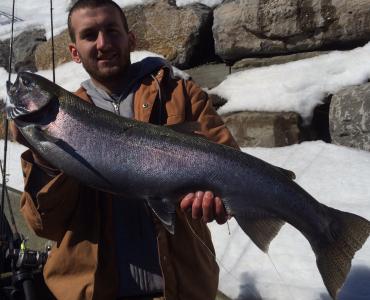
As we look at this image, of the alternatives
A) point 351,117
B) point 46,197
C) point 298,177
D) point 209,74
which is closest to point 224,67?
point 209,74

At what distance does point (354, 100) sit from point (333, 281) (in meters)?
2.57

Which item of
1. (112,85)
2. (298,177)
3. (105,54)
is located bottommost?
(298,177)

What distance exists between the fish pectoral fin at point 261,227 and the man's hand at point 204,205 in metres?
0.11

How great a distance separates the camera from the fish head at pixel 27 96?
6.91 feet

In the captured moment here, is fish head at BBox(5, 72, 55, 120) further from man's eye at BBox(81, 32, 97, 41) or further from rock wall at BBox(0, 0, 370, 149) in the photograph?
rock wall at BBox(0, 0, 370, 149)

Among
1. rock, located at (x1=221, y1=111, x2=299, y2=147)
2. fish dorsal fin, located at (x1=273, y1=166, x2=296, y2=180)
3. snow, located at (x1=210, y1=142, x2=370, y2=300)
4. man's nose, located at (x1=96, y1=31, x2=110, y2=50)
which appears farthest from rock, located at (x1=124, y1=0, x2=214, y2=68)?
fish dorsal fin, located at (x1=273, y1=166, x2=296, y2=180)

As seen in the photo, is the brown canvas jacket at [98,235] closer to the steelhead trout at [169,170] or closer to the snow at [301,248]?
the steelhead trout at [169,170]

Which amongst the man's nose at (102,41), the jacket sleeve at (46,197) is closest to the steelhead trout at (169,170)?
the jacket sleeve at (46,197)

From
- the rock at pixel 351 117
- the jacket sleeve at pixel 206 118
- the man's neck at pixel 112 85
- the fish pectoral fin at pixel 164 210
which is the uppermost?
the man's neck at pixel 112 85

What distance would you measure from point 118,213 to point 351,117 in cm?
277

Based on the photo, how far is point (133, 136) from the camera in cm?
210

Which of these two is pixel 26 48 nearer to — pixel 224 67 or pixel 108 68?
pixel 224 67

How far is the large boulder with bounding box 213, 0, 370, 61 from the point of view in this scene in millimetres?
4777

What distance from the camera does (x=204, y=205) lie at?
203 cm
